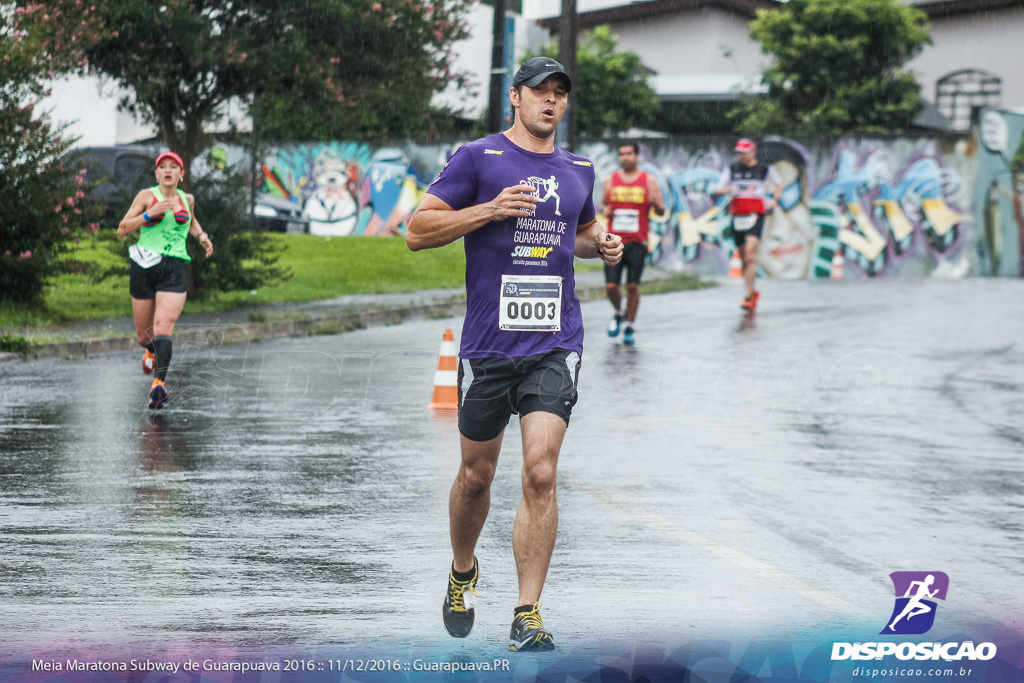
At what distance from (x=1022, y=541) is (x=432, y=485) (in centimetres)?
306

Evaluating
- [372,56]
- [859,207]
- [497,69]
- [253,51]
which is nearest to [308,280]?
[372,56]

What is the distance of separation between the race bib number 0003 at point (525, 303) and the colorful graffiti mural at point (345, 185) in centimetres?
2933

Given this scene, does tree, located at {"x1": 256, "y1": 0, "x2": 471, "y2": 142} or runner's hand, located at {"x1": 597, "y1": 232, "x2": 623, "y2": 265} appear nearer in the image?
runner's hand, located at {"x1": 597, "y1": 232, "x2": 623, "y2": 265}

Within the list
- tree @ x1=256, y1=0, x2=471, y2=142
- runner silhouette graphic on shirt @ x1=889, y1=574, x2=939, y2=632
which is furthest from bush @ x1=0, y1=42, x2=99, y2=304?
runner silhouette graphic on shirt @ x1=889, y1=574, x2=939, y2=632

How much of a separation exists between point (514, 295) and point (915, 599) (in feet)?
6.41

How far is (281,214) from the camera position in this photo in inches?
1335

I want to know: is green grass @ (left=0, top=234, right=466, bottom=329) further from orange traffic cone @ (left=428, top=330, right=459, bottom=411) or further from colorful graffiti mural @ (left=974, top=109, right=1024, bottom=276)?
colorful graffiti mural @ (left=974, top=109, right=1024, bottom=276)

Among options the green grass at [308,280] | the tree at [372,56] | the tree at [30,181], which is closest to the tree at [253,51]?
the tree at [372,56]

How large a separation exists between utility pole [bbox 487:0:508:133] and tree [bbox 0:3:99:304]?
524cm

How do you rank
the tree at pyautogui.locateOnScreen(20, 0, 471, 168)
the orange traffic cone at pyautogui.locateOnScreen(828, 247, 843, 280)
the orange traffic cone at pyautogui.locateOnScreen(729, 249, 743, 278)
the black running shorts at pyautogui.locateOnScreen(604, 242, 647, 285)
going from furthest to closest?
the orange traffic cone at pyautogui.locateOnScreen(828, 247, 843, 280) < the orange traffic cone at pyautogui.locateOnScreen(729, 249, 743, 278) < the tree at pyautogui.locateOnScreen(20, 0, 471, 168) < the black running shorts at pyautogui.locateOnScreen(604, 242, 647, 285)

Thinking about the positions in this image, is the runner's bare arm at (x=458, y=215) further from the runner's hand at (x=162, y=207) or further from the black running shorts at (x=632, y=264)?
the black running shorts at (x=632, y=264)

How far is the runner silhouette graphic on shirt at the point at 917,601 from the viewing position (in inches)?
207

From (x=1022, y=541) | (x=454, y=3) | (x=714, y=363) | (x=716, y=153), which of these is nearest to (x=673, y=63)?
(x=716, y=153)

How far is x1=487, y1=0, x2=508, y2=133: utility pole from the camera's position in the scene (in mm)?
17812
